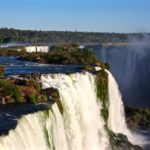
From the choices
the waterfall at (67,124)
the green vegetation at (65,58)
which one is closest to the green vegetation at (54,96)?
the waterfall at (67,124)

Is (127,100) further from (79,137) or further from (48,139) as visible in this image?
(48,139)

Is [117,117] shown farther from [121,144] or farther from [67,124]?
[67,124]

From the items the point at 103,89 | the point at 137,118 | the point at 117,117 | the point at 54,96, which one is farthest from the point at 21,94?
the point at 137,118

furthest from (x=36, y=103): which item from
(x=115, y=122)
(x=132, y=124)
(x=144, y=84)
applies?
(x=144, y=84)

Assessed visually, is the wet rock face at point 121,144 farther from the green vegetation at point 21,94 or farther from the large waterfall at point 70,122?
the green vegetation at point 21,94

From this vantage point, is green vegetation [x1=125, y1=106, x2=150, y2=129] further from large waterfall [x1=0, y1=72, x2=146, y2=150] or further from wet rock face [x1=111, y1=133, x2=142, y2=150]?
wet rock face [x1=111, y1=133, x2=142, y2=150]

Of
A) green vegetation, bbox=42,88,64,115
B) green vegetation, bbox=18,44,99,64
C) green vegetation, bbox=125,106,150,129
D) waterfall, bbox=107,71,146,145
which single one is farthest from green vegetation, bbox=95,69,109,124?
green vegetation, bbox=18,44,99,64
